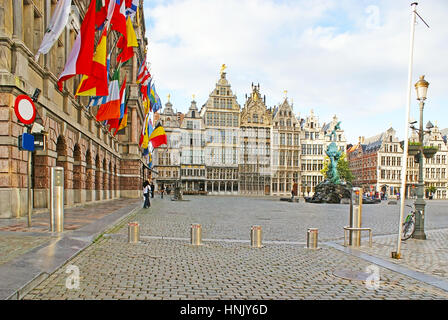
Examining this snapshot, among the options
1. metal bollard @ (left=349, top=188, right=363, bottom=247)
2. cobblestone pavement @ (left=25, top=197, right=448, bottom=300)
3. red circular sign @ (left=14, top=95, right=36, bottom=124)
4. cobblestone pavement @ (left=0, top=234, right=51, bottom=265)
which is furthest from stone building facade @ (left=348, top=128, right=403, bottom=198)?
cobblestone pavement @ (left=0, top=234, right=51, bottom=265)

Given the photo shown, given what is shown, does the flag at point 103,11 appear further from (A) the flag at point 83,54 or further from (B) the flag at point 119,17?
(A) the flag at point 83,54

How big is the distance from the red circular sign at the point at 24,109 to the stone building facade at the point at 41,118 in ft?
10.4

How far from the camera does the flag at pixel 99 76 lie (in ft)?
48.3

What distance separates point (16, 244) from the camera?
7988mm

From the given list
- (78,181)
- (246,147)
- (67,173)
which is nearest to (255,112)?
(246,147)

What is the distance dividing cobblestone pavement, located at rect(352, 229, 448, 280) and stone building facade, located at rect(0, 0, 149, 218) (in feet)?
36.3

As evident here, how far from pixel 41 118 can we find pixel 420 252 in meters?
13.7

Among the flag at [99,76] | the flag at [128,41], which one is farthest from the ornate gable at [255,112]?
the flag at [99,76]

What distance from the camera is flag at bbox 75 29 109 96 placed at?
14727mm

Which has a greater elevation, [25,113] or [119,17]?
[119,17]

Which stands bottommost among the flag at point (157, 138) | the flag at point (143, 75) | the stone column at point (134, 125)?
the flag at point (157, 138)

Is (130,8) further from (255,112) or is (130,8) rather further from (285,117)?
(285,117)

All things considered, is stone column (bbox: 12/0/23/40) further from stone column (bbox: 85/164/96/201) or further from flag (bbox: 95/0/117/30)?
stone column (bbox: 85/164/96/201)

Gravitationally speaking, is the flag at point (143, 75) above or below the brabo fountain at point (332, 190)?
above
